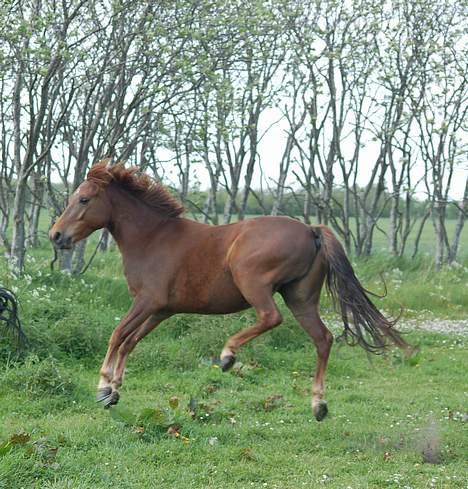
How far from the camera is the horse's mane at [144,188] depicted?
746 cm

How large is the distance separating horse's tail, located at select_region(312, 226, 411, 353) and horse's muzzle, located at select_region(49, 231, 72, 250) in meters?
2.12

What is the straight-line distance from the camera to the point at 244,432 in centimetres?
704

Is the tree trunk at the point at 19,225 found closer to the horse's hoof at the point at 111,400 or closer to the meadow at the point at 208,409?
the meadow at the point at 208,409

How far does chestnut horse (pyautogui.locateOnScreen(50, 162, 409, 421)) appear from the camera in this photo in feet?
22.7

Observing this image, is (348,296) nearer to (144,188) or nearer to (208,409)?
(208,409)

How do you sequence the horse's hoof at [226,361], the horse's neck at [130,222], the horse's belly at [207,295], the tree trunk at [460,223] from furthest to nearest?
the tree trunk at [460,223]
the horse's neck at [130,222]
the horse's belly at [207,295]
the horse's hoof at [226,361]

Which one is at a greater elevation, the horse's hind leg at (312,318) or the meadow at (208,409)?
the horse's hind leg at (312,318)

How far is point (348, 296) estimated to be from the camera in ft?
23.4

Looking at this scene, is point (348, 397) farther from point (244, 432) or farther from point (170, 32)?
point (170, 32)

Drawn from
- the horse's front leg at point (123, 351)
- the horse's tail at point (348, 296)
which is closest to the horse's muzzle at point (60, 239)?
the horse's front leg at point (123, 351)

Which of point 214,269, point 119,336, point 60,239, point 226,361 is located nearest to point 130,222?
point 60,239

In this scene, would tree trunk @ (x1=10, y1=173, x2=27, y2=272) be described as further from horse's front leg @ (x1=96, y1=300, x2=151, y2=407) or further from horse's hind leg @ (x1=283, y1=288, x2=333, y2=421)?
horse's hind leg @ (x1=283, y1=288, x2=333, y2=421)

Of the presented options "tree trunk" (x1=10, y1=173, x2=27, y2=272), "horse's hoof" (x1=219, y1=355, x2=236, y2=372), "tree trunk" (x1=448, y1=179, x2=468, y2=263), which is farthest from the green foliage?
"tree trunk" (x1=448, y1=179, x2=468, y2=263)

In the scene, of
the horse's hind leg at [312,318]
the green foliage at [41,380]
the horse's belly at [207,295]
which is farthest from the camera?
the green foliage at [41,380]
